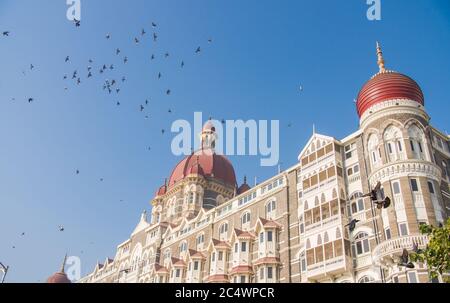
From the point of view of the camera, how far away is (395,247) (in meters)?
29.0

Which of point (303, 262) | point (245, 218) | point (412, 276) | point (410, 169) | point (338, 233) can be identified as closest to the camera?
point (412, 276)

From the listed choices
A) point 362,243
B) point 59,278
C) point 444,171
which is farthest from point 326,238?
point 59,278

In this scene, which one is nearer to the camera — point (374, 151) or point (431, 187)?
point (431, 187)

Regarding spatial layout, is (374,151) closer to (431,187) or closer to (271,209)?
(431,187)

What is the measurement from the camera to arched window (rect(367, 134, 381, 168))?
34500 mm

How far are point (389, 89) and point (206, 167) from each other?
3554cm

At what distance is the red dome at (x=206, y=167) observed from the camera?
65.0m

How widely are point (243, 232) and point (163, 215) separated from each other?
24.1 m

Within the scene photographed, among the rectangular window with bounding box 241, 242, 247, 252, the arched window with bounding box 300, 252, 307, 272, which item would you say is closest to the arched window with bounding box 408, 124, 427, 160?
the arched window with bounding box 300, 252, 307, 272

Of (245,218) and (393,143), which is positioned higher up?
(393,143)

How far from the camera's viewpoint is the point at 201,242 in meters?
49.5
